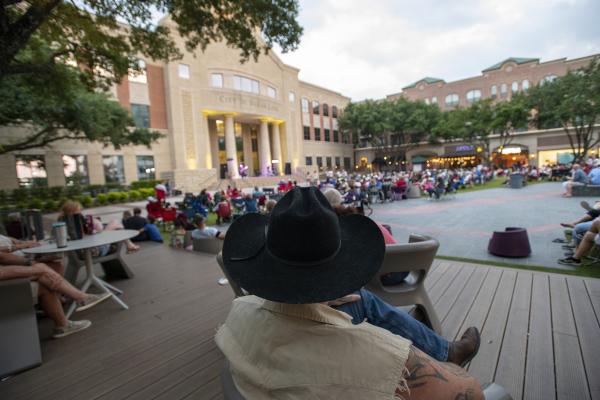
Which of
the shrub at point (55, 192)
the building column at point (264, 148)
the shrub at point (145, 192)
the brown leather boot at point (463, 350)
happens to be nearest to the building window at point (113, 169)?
the shrub at point (55, 192)

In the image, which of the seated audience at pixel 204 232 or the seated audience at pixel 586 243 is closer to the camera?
the seated audience at pixel 586 243

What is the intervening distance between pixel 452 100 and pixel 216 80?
116ft

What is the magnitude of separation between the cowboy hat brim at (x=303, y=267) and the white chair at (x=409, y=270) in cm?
103

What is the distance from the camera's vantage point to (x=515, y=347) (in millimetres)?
2230

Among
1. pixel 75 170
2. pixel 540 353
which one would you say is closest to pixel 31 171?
pixel 75 170

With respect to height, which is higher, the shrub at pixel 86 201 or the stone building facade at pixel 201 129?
the stone building facade at pixel 201 129

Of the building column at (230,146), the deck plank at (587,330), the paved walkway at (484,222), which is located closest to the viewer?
the deck plank at (587,330)

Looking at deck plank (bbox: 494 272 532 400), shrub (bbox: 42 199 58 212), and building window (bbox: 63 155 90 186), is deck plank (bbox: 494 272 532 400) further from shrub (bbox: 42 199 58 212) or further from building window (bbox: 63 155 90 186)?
building window (bbox: 63 155 90 186)

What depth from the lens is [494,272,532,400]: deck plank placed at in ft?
6.17

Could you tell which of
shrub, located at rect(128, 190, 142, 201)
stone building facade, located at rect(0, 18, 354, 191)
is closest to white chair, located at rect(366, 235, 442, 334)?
stone building facade, located at rect(0, 18, 354, 191)

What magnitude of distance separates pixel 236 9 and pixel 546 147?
42380 mm

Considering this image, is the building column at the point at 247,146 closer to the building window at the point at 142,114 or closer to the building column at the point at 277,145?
the building column at the point at 277,145

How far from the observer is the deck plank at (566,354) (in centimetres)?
178

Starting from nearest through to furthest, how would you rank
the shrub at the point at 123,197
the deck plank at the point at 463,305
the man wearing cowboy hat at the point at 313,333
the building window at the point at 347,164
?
the man wearing cowboy hat at the point at 313,333 → the deck plank at the point at 463,305 → the shrub at the point at 123,197 → the building window at the point at 347,164
